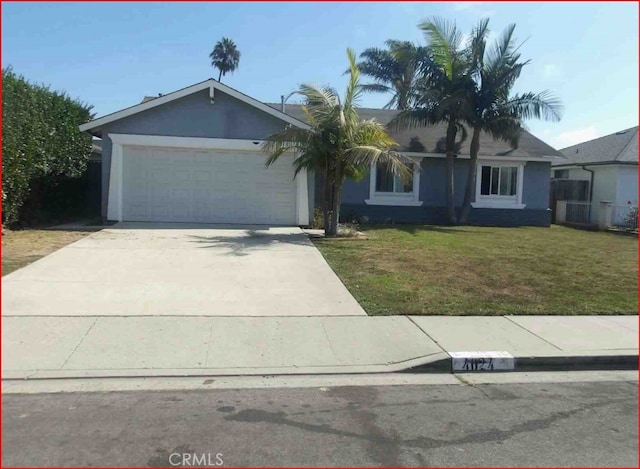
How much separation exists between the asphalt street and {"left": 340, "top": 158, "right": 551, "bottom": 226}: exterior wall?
1501 centimetres

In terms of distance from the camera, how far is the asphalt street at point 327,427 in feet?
12.5

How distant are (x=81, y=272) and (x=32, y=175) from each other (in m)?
6.32

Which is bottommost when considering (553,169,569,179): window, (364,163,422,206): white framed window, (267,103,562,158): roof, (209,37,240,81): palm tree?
(364,163,422,206): white framed window

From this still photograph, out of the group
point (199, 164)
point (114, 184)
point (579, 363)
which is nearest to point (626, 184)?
point (199, 164)

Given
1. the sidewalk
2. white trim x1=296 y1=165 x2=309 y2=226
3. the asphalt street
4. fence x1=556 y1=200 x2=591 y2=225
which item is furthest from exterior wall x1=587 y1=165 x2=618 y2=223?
the asphalt street

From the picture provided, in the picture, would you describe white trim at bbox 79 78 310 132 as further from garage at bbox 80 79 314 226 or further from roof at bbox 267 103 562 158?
roof at bbox 267 103 562 158

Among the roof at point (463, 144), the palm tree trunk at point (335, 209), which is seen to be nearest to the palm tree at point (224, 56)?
the roof at point (463, 144)

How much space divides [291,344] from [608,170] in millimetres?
22176

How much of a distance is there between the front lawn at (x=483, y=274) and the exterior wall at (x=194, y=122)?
497 cm

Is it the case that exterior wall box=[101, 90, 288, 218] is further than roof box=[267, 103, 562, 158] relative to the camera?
No

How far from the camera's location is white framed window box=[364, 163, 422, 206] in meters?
20.7

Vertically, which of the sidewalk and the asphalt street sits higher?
the sidewalk

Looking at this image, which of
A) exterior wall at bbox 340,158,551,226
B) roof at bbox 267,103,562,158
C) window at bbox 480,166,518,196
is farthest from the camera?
window at bbox 480,166,518,196

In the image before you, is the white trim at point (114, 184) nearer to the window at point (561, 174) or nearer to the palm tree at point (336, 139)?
the palm tree at point (336, 139)
